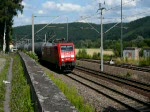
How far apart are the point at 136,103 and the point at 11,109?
23.9 ft

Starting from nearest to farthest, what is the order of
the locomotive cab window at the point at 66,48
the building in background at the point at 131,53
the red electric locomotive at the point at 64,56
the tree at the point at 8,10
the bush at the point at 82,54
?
the red electric locomotive at the point at 64,56
the locomotive cab window at the point at 66,48
the tree at the point at 8,10
the building in background at the point at 131,53
the bush at the point at 82,54

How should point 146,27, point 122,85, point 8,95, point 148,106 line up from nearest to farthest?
point 8,95, point 148,106, point 122,85, point 146,27

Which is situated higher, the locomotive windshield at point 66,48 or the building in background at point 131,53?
the locomotive windshield at point 66,48

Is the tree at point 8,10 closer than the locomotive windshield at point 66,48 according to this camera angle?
No

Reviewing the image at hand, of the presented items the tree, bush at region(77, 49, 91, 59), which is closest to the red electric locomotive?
the tree

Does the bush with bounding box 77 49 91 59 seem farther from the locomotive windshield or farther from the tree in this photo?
the locomotive windshield

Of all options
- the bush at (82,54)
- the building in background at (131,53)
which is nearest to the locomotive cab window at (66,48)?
the building in background at (131,53)

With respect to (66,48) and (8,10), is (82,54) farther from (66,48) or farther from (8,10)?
(66,48)

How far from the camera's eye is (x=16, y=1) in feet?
211

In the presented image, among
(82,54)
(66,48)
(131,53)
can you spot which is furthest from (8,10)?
(66,48)

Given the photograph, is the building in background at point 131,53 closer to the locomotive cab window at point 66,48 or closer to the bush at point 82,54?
the bush at point 82,54

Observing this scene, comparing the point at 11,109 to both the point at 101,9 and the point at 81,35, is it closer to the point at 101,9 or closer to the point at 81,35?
the point at 101,9

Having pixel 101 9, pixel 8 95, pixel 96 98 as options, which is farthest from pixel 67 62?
pixel 8 95

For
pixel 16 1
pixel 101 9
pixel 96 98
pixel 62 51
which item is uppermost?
pixel 16 1
